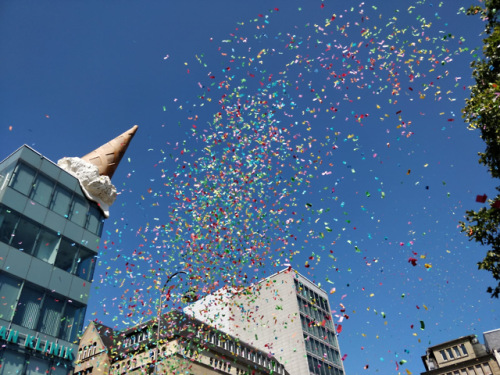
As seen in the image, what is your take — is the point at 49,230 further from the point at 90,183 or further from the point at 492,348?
the point at 492,348

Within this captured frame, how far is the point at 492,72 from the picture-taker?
1697 centimetres

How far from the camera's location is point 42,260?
61.4 ft

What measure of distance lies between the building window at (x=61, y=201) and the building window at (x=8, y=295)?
471 centimetres

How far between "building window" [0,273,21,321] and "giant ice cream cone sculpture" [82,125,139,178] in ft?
29.6

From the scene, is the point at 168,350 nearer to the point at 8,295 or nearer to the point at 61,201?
the point at 61,201

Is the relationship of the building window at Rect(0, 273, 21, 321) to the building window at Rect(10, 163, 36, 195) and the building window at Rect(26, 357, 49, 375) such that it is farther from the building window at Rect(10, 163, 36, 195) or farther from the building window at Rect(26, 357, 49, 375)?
the building window at Rect(10, 163, 36, 195)

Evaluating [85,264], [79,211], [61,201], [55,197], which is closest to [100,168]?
[79,211]

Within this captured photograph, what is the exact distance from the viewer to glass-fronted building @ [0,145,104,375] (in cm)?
1661

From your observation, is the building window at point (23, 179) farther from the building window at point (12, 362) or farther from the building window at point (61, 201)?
the building window at point (12, 362)

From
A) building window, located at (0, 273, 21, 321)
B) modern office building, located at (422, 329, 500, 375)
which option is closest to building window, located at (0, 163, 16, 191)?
building window, located at (0, 273, 21, 321)

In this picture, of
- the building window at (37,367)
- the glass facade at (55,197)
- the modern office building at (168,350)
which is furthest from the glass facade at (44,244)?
the modern office building at (168,350)

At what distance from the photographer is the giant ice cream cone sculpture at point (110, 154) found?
24.2 meters

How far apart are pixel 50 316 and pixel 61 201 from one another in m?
6.71

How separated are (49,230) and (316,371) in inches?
2339
